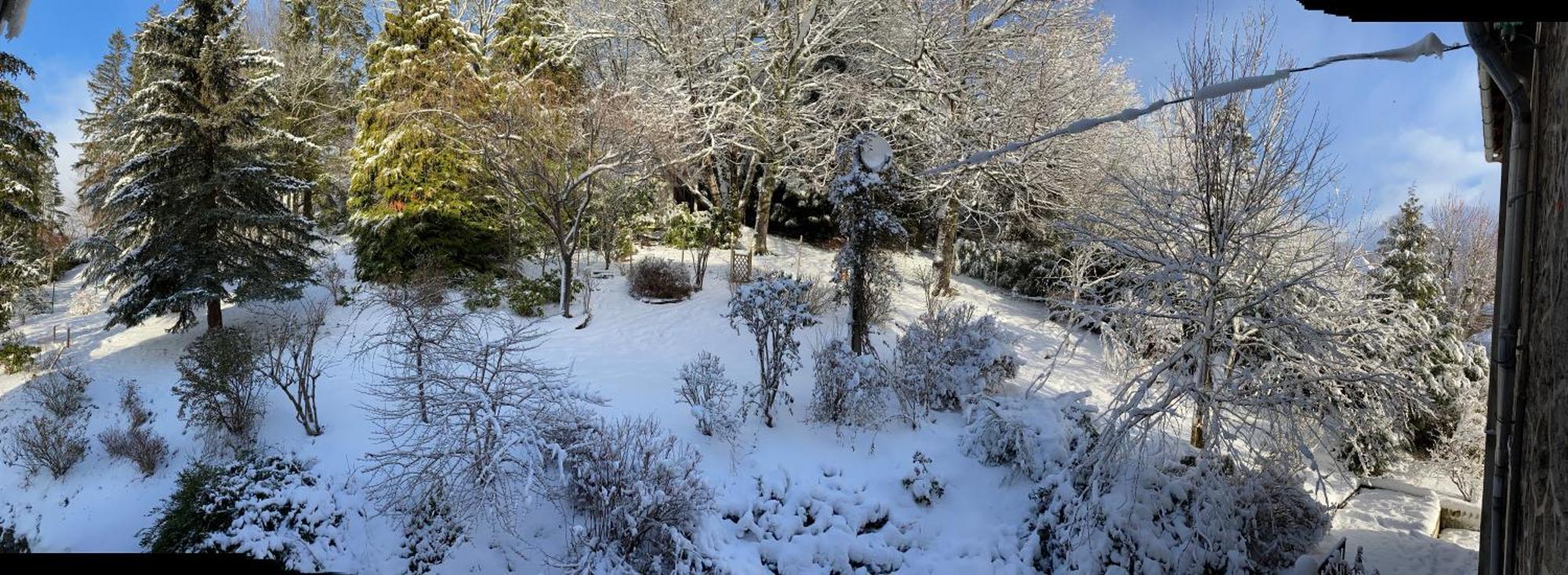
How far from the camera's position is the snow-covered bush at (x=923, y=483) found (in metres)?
7.02

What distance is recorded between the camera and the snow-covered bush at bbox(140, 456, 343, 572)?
5.69 m

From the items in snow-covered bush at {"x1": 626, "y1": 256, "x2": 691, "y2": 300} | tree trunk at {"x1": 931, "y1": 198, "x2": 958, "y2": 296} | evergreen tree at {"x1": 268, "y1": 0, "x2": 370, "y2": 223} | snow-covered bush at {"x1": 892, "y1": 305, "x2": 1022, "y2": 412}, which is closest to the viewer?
snow-covered bush at {"x1": 892, "y1": 305, "x2": 1022, "y2": 412}

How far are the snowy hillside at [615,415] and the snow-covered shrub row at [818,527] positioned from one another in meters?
0.02

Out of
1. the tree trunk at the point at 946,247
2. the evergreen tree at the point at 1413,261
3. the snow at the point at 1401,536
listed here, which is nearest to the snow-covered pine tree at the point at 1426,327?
the evergreen tree at the point at 1413,261

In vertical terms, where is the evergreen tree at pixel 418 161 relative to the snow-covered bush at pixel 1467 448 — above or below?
above

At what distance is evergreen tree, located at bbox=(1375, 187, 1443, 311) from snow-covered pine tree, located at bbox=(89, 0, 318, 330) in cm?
1828

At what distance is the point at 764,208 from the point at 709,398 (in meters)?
9.49

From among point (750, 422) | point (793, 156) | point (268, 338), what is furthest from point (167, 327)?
point (793, 156)

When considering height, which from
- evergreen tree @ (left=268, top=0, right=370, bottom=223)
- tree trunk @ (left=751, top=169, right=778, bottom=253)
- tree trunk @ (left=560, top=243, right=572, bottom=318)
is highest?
evergreen tree @ (left=268, top=0, right=370, bottom=223)

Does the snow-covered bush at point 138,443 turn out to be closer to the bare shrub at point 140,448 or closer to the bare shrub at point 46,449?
the bare shrub at point 140,448

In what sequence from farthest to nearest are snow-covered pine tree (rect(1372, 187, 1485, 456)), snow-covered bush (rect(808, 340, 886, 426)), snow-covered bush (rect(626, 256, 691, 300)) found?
1. snow-covered bush (rect(626, 256, 691, 300))
2. snow-covered pine tree (rect(1372, 187, 1485, 456))
3. snow-covered bush (rect(808, 340, 886, 426))

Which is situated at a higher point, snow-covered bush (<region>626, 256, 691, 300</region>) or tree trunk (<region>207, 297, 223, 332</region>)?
snow-covered bush (<region>626, 256, 691, 300</region>)

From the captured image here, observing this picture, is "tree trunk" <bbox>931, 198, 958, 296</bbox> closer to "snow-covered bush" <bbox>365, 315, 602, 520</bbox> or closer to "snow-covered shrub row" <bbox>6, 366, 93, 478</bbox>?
"snow-covered bush" <bbox>365, 315, 602, 520</bbox>

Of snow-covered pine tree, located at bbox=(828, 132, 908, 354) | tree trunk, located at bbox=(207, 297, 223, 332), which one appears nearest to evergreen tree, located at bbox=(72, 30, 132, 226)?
tree trunk, located at bbox=(207, 297, 223, 332)
